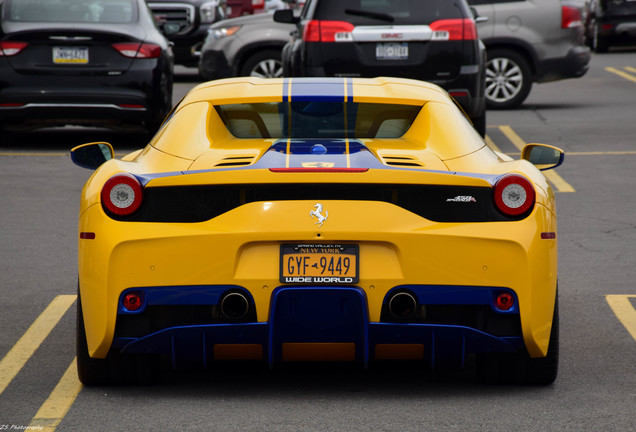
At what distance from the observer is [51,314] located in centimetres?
675

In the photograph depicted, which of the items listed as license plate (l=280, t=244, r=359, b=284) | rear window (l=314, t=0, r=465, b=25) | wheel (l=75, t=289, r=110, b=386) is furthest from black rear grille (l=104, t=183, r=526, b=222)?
rear window (l=314, t=0, r=465, b=25)

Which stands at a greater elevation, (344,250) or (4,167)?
(344,250)

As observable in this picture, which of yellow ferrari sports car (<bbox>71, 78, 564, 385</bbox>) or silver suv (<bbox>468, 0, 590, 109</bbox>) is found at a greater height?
yellow ferrari sports car (<bbox>71, 78, 564, 385</bbox>)

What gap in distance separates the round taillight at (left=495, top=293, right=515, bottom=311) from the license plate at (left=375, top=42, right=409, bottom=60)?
7986 mm

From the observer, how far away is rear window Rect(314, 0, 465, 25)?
12.8m

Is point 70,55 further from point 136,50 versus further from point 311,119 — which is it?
point 311,119

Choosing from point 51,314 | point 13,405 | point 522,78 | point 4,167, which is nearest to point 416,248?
point 13,405

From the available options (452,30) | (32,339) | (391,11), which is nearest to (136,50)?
(391,11)

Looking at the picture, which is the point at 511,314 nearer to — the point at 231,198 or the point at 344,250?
the point at 344,250

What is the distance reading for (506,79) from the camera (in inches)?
703

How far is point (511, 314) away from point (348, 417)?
737 millimetres

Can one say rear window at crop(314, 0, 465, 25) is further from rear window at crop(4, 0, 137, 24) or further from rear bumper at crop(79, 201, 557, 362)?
rear bumper at crop(79, 201, 557, 362)

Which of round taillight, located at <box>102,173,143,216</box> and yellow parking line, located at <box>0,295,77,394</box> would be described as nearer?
round taillight, located at <box>102,173,143,216</box>

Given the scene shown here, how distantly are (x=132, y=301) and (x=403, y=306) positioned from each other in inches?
40.8
